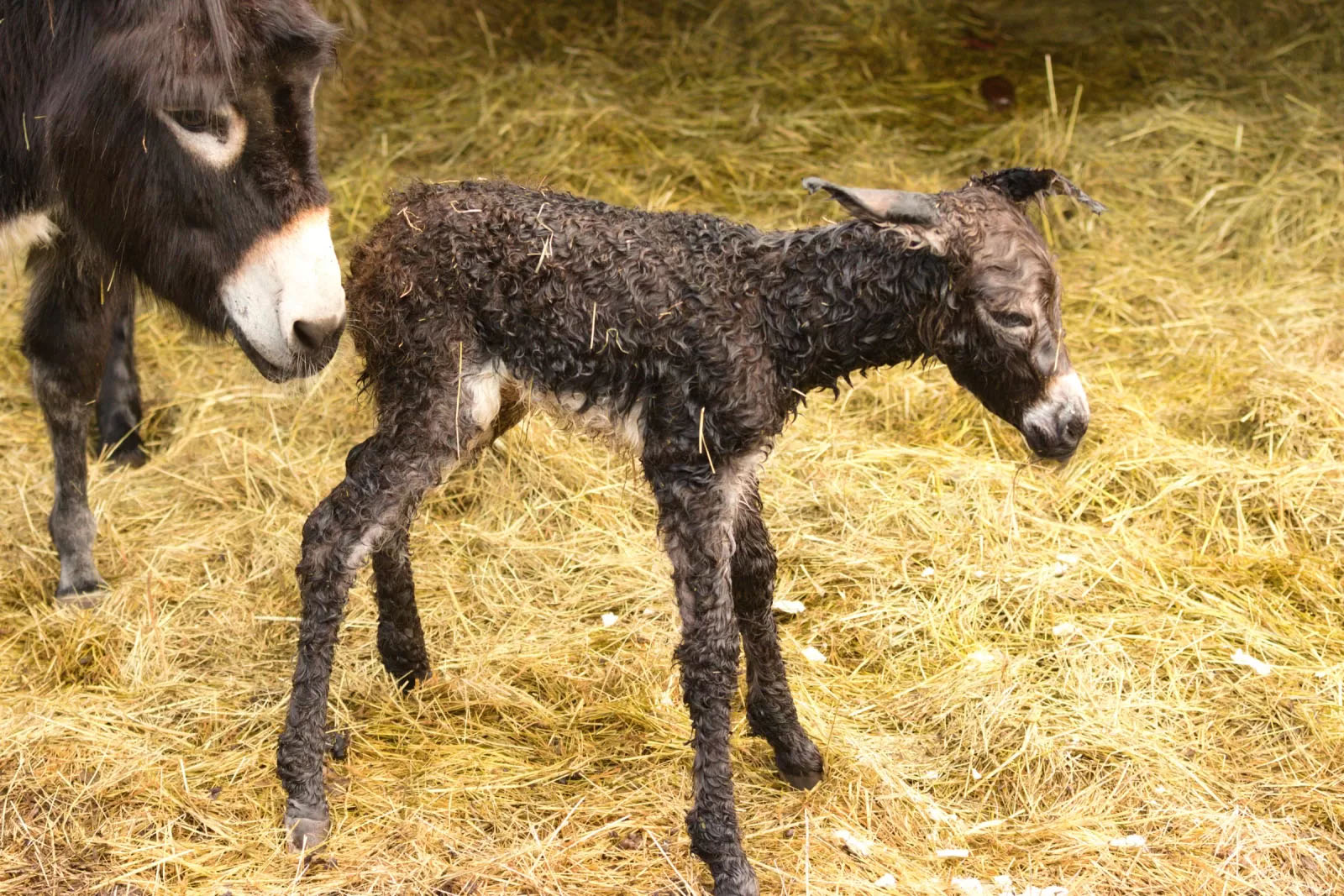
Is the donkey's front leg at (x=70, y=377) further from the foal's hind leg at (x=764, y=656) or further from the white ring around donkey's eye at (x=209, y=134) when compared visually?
the foal's hind leg at (x=764, y=656)

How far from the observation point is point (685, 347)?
2.98 metres

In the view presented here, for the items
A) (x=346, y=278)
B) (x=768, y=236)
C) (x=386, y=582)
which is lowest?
(x=386, y=582)

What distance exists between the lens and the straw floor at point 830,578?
126 inches

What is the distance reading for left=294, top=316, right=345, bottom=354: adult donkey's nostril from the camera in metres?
2.89

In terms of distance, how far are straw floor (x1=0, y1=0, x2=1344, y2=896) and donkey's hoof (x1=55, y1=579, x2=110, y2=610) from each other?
0.36 feet

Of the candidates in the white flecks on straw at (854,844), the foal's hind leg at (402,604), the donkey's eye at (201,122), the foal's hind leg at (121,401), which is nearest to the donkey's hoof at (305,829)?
the foal's hind leg at (402,604)

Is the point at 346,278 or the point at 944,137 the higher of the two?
the point at 346,278

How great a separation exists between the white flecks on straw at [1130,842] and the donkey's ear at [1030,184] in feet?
4.96

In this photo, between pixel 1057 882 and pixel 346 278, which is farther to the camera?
pixel 346 278

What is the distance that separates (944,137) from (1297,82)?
5.99 feet

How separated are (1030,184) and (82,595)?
10.3ft

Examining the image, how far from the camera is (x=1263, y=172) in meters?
6.18

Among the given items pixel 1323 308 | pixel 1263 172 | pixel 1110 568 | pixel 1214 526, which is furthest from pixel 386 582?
pixel 1263 172

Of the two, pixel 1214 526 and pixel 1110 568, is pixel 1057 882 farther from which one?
pixel 1214 526
